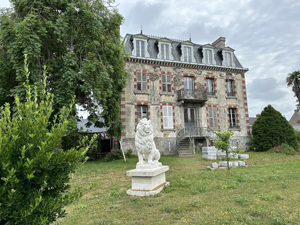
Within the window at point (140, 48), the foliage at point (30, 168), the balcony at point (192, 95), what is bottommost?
the foliage at point (30, 168)

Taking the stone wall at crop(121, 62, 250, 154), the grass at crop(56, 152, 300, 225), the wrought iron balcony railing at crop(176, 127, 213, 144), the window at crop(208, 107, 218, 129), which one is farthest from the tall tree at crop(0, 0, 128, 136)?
the window at crop(208, 107, 218, 129)

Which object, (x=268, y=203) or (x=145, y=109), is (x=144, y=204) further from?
(x=145, y=109)

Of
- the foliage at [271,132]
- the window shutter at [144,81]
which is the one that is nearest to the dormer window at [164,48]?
the window shutter at [144,81]

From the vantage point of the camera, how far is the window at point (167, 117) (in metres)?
17.9

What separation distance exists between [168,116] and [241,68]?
9.81 metres

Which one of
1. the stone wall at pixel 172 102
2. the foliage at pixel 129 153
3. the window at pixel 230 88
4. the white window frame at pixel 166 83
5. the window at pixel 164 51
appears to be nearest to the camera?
the foliage at pixel 129 153

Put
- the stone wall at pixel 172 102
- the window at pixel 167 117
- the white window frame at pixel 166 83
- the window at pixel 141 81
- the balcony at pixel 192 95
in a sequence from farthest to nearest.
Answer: the white window frame at pixel 166 83
the balcony at pixel 192 95
the window at pixel 167 117
the window at pixel 141 81
the stone wall at pixel 172 102

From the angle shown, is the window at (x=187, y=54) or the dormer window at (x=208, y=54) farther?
the dormer window at (x=208, y=54)

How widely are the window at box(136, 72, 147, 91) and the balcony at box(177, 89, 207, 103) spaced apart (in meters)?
3.30

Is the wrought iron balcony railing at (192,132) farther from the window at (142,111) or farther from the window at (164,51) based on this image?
the window at (164,51)

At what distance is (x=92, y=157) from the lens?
52.5 ft

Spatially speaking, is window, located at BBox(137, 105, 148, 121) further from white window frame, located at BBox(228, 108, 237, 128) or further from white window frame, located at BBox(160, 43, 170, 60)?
white window frame, located at BBox(228, 108, 237, 128)

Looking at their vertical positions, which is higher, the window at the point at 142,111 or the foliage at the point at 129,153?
the window at the point at 142,111

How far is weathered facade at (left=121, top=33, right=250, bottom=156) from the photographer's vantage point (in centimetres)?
1739
